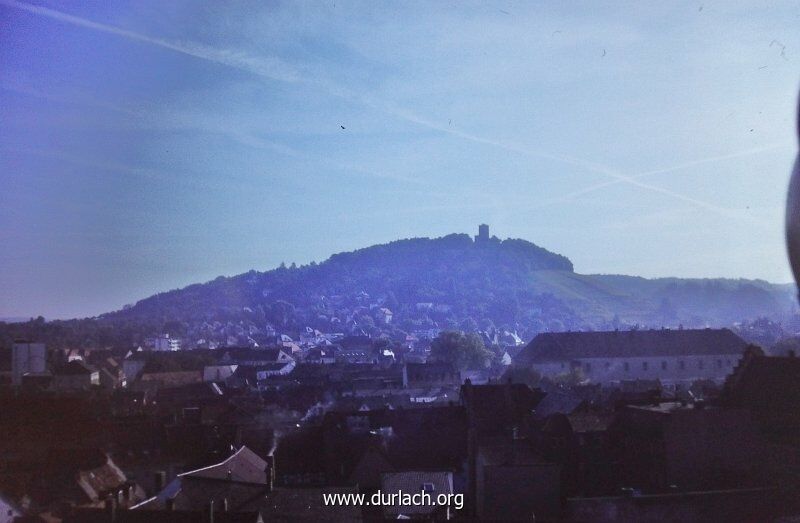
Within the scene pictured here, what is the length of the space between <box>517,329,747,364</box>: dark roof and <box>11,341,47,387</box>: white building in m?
38.0

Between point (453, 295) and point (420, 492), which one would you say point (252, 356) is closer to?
point (453, 295)

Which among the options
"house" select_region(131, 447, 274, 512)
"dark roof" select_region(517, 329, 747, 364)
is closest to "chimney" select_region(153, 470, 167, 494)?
"house" select_region(131, 447, 274, 512)

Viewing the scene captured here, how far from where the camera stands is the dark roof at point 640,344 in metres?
63.0

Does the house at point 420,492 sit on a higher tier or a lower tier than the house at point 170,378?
lower

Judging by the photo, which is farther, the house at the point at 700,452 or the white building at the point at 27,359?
the white building at the point at 27,359

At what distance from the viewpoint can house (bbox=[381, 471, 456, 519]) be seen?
16.0 meters

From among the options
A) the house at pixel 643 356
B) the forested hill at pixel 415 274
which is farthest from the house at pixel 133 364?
the forested hill at pixel 415 274

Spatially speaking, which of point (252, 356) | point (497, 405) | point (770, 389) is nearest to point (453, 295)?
point (252, 356)

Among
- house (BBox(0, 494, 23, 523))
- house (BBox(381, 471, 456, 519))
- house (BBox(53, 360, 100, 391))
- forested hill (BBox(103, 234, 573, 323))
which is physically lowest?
house (BBox(381, 471, 456, 519))

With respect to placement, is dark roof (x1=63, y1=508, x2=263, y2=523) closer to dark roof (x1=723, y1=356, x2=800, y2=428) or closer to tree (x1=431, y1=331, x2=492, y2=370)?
dark roof (x1=723, y1=356, x2=800, y2=428)

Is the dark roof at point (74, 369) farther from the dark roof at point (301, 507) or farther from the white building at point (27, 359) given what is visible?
the dark roof at point (301, 507)

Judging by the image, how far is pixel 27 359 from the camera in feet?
129

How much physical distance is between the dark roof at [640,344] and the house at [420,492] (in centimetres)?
4494

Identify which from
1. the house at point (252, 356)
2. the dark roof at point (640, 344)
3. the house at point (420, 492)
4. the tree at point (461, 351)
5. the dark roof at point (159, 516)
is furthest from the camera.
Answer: the tree at point (461, 351)
